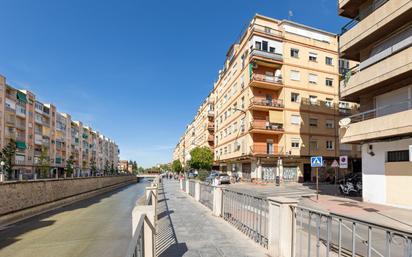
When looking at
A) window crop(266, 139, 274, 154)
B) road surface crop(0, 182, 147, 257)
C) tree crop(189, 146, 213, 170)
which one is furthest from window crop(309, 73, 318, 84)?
road surface crop(0, 182, 147, 257)

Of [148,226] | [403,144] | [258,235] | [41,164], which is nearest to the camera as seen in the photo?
[148,226]

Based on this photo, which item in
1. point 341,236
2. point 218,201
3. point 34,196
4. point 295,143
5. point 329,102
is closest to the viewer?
point 341,236

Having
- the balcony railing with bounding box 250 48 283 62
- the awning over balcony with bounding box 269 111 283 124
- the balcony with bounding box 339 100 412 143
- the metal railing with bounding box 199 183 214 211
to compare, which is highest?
the balcony railing with bounding box 250 48 283 62

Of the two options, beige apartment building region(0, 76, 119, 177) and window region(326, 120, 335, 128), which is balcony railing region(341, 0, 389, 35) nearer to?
window region(326, 120, 335, 128)

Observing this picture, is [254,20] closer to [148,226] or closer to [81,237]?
[81,237]

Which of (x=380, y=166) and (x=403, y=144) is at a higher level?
(x=403, y=144)

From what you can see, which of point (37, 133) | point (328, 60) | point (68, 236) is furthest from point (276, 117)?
point (37, 133)

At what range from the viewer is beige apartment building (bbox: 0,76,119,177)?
158ft

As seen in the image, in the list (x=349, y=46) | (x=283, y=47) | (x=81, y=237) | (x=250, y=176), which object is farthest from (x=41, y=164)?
(x=349, y=46)

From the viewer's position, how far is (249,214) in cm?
674

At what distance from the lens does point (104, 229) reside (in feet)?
54.3

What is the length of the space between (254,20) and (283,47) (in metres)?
5.24

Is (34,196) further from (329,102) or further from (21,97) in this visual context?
(21,97)

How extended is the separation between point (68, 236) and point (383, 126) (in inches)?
725
